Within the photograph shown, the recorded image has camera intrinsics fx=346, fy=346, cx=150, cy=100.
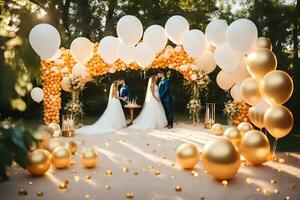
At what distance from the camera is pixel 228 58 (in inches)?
390

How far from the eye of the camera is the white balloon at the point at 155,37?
1141 centimetres

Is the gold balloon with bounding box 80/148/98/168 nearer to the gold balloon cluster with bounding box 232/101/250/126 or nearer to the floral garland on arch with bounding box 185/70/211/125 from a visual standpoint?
the gold balloon cluster with bounding box 232/101/250/126

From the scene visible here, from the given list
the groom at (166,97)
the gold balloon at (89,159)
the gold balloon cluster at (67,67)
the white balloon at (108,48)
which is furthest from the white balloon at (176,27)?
the gold balloon at (89,159)

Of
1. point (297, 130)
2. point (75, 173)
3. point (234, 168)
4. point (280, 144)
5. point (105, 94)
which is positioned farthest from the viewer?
point (105, 94)

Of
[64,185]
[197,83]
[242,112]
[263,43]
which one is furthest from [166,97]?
[64,185]

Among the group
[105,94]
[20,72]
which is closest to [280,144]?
[20,72]

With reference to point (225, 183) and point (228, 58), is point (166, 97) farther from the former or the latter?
point (225, 183)

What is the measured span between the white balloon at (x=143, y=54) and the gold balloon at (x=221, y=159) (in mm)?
6226

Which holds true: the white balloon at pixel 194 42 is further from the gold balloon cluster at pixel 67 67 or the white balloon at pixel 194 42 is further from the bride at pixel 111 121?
the bride at pixel 111 121

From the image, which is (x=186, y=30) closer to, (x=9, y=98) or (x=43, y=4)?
(x=9, y=98)

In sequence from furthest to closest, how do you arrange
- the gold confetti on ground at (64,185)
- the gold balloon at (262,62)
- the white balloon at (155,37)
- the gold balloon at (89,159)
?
1. the white balloon at (155,37)
2. the gold balloon at (262,62)
3. the gold balloon at (89,159)
4. the gold confetti on ground at (64,185)

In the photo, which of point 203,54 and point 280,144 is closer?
point 280,144

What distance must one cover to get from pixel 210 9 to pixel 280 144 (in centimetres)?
1552

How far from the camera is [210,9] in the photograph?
78.2 ft
